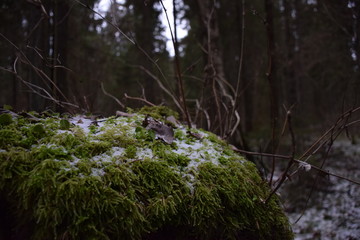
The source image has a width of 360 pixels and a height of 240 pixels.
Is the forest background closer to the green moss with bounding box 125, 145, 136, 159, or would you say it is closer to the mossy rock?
the mossy rock

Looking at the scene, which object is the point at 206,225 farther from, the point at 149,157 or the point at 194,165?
the point at 149,157

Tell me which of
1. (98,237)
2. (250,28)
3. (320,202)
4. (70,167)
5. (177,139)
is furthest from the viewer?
(250,28)

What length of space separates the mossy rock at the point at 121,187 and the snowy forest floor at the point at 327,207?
1.83 metres

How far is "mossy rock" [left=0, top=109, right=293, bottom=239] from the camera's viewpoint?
3.67 feet

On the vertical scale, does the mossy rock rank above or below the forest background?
below

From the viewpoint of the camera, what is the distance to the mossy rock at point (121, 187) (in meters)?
1.12

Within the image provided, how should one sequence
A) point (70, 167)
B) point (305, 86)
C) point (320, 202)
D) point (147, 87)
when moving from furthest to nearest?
point (305, 86) < point (147, 87) < point (320, 202) < point (70, 167)

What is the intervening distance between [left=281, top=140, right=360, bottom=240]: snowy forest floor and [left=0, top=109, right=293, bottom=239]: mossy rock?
6.02 feet

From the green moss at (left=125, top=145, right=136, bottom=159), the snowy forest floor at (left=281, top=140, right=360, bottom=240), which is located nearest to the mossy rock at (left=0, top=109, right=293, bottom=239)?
the green moss at (left=125, top=145, right=136, bottom=159)

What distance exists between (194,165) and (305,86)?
66.4 ft

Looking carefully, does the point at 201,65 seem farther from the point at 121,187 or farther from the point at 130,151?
the point at 121,187

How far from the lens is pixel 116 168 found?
1310mm

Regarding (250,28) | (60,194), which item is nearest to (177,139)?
(60,194)

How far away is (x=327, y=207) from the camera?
15.4ft
